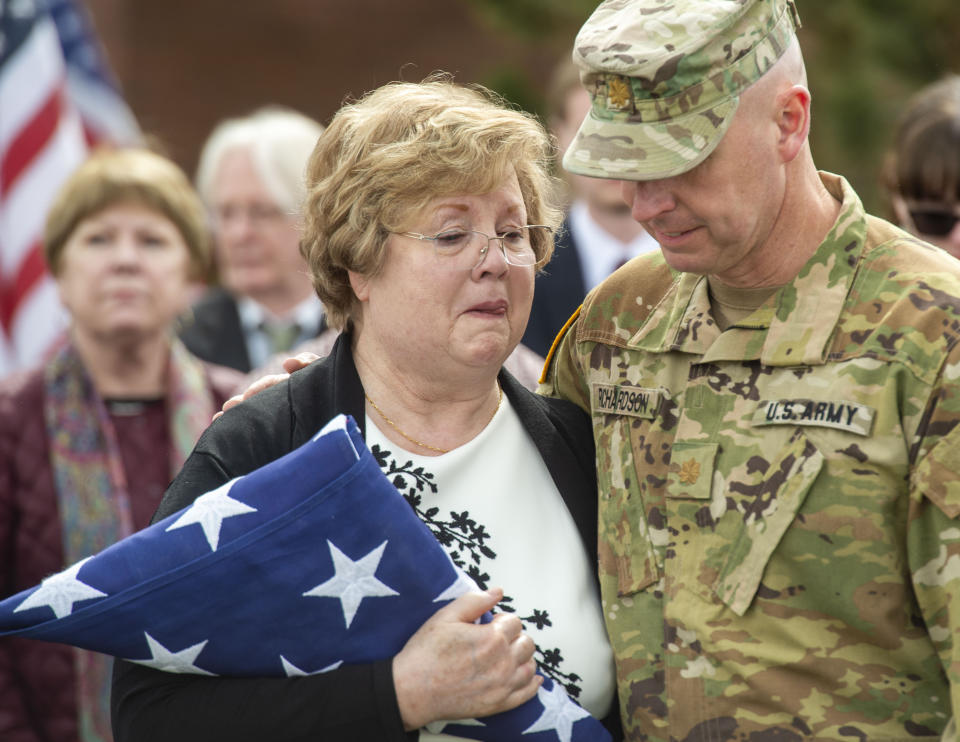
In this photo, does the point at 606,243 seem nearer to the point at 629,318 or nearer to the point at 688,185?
the point at 629,318

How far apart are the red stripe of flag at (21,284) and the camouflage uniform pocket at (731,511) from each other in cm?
381

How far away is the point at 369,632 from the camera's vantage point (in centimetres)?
237

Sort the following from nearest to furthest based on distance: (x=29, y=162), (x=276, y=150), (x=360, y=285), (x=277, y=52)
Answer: (x=360, y=285) → (x=276, y=150) → (x=29, y=162) → (x=277, y=52)

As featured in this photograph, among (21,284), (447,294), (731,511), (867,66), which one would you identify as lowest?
(867,66)

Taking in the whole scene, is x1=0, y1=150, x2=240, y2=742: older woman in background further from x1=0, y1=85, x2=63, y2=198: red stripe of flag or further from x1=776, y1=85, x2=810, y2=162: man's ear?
x1=776, y1=85, x2=810, y2=162: man's ear

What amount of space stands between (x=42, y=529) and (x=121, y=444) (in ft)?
1.43

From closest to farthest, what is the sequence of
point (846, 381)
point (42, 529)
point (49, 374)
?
point (846, 381) < point (42, 529) < point (49, 374)

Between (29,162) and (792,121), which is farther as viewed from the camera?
(29,162)

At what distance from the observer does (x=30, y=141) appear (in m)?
5.75

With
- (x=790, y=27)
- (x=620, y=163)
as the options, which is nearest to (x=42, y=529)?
(x=620, y=163)

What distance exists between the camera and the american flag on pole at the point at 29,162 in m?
5.53

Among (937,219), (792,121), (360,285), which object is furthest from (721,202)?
(937,219)

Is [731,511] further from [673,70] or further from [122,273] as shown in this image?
[122,273]

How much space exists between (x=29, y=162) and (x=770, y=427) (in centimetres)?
429
